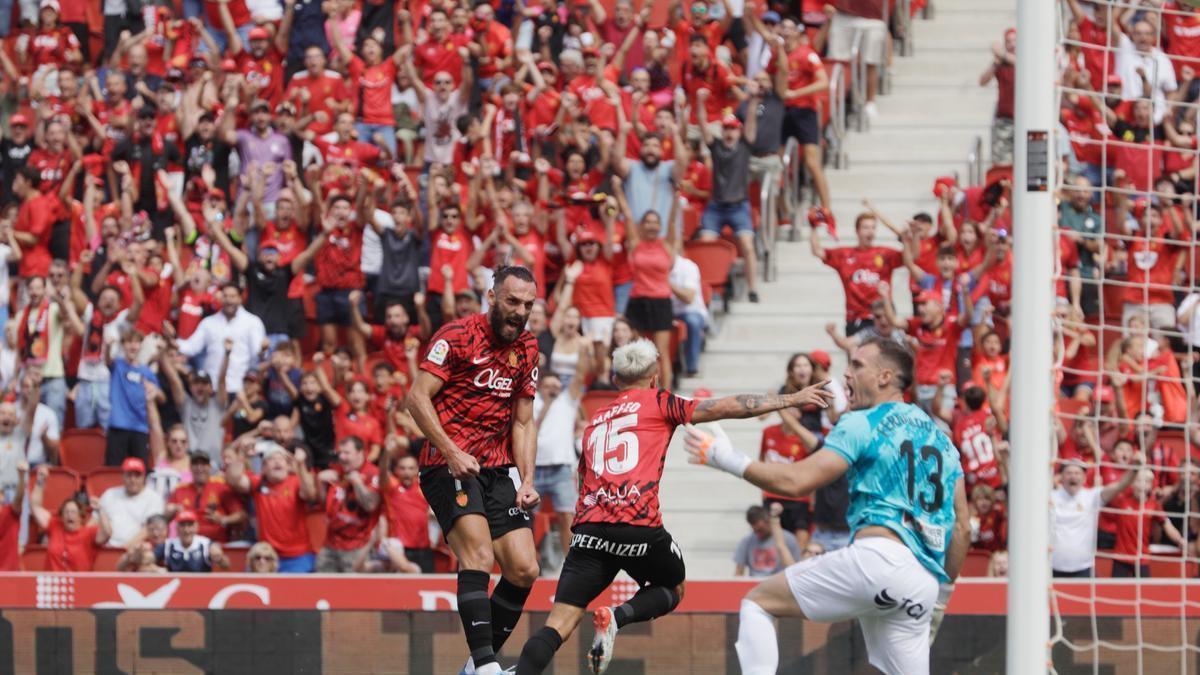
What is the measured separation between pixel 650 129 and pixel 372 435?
422 cm

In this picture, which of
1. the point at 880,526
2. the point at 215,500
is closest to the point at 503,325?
the point at 880,526

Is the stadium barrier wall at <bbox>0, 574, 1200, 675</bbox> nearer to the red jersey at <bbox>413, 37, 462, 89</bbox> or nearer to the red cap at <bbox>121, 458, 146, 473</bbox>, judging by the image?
the red cap at <bbox>121, 458, 146, 473</bbox>

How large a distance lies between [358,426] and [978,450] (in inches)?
209

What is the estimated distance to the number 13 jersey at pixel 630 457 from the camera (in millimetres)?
9586

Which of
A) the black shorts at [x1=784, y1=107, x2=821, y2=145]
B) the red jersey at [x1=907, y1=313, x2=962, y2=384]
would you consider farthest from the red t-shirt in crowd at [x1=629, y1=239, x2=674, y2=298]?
the black shorts at [x1=784, y1=107, x2=821, y2=145]

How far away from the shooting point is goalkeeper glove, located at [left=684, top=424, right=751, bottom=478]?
8219 millimetres

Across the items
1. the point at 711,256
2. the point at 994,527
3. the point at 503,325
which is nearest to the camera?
the point at 503,325

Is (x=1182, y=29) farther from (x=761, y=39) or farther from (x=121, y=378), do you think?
(x=121, y=378)

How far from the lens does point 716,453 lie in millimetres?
8281

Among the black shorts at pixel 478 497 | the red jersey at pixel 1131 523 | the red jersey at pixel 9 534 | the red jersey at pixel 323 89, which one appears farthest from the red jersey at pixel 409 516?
the black shorts at pixel 478 497

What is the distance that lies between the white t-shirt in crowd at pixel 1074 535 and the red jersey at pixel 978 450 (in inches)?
29.3

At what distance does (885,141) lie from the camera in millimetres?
19484

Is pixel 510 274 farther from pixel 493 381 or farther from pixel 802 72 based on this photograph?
pixel 802 72

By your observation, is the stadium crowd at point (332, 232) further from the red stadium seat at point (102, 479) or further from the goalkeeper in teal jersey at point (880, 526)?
the goalkeeper in teal jersey at point (880, 526)
